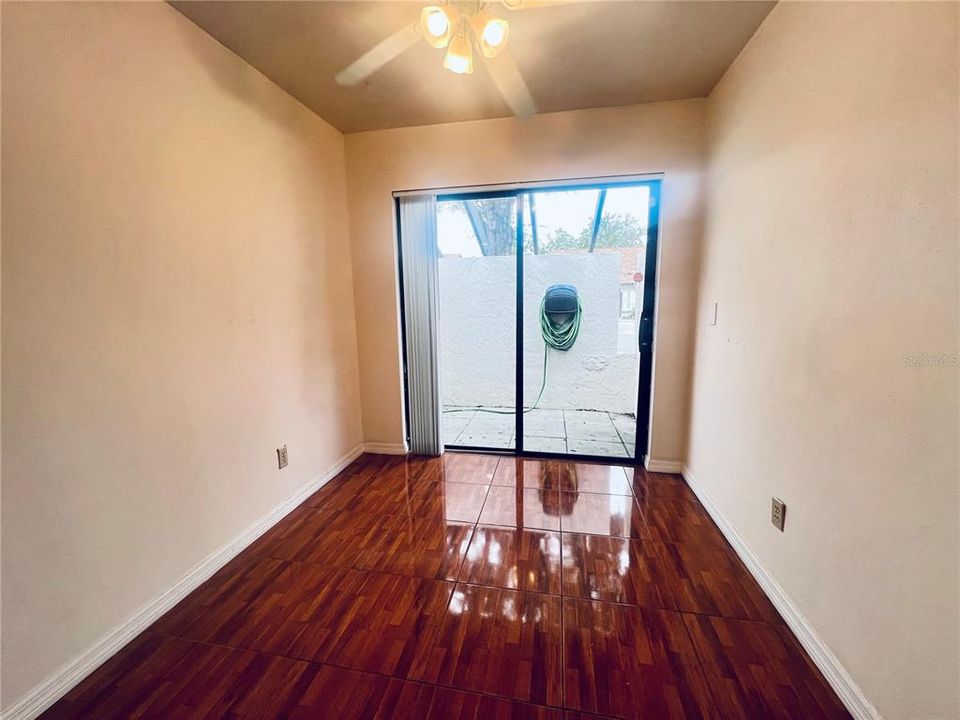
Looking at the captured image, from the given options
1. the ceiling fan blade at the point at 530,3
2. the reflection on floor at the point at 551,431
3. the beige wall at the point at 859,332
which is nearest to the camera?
the beige wall at the point at 859,332

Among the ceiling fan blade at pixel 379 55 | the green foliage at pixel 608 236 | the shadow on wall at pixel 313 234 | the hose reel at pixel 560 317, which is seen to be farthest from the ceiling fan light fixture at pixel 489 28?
the hose reel at pixel 560 317

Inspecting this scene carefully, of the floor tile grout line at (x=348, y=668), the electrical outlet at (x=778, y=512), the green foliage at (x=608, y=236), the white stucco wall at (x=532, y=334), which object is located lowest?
the floor tile grout line at (x=348, y=668)

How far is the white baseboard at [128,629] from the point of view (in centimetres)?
113

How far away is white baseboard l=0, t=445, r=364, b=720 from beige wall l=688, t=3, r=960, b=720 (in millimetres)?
2481

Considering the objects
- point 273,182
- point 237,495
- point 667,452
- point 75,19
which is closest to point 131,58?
point 75,19

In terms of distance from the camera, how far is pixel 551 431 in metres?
3.28

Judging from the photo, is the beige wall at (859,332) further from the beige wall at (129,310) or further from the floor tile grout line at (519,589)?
the beige wall at (129,310)

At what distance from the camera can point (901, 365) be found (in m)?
0.97

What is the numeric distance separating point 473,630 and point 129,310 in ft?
5.88

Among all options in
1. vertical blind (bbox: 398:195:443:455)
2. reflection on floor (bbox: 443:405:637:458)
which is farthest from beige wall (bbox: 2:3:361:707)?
reflection on floor (bbox: 443:405:637:458)

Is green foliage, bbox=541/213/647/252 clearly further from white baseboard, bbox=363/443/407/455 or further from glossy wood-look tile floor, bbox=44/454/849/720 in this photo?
white baseboard, bbox=363/443/407/455

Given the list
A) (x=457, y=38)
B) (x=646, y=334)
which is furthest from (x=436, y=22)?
(x=646, y=334)

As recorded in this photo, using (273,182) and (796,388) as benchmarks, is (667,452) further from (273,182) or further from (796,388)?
(273,182)

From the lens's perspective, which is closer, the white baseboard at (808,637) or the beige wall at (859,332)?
the beige wall at (859,332)
